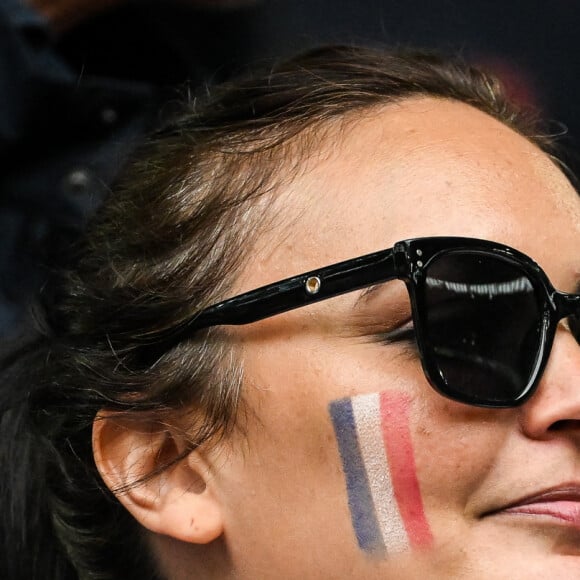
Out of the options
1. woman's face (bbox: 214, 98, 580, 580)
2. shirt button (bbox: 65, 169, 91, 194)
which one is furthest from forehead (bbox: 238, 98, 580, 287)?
shirt button (bbox: 65, 169, 91, 194)

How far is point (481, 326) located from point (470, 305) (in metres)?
0.02

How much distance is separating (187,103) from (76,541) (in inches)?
25.0

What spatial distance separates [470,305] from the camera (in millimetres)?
904

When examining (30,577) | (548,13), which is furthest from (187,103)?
(548,13)

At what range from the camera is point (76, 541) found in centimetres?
117

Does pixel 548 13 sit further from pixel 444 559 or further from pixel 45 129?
pixel 444 559

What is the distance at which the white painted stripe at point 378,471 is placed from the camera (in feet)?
2.96

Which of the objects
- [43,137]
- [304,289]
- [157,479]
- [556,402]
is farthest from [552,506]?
[43,137]

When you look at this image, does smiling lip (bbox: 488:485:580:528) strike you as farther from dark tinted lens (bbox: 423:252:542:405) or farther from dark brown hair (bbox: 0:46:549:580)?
dark brown hair (bbox: 0:46:549:580)

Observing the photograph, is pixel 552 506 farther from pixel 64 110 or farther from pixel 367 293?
pixel 64 110

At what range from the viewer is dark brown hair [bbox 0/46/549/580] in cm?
102

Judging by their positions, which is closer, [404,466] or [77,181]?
[404,466]

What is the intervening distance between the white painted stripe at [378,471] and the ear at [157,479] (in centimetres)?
18

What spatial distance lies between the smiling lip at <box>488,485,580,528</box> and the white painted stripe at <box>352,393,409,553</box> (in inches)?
3.9
